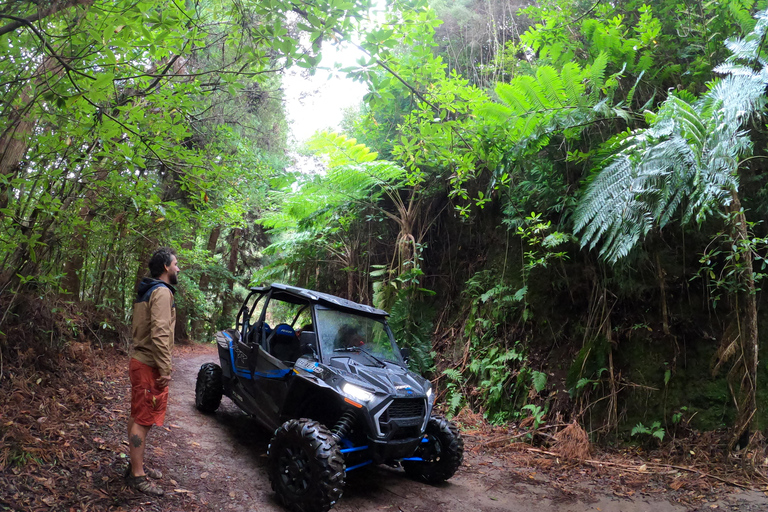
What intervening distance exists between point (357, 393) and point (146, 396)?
5.73ft

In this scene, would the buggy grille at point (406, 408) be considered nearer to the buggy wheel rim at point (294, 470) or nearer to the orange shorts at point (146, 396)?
the buggy wheel rim at point (294, 470)

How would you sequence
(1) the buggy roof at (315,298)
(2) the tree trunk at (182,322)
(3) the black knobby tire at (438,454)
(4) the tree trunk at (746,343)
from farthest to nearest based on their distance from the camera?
(2) the tree trunk at (182,322) < (1) the buggy roof at (315,298) < (3) the black knobby tire at (438,454) < (4) the tree trunk at (746,343)

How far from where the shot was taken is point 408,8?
11.1 feet

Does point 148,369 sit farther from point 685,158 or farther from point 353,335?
point 685,158

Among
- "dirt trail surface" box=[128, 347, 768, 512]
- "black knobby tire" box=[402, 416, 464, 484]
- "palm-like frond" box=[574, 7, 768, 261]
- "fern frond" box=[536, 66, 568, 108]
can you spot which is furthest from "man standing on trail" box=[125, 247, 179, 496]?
"fern frond" box=[536, 66, 568, 108]

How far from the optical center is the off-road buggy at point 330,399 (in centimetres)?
366

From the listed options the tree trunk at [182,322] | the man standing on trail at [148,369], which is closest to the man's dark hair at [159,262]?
the man standing on trail at [148,369]

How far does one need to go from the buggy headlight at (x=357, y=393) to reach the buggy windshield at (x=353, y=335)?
2.05 ft

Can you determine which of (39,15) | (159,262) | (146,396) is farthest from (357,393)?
(39,15)

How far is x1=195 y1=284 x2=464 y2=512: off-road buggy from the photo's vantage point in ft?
12.0

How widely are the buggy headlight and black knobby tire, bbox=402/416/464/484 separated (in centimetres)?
108

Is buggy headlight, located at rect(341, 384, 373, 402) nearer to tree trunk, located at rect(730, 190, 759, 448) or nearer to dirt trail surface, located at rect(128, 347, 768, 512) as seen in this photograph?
dirt trail surface, located at rect(128, 347, 768, 512)

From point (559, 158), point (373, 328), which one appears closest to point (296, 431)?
point (373, 328)

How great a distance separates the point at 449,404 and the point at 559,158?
13.9ft
